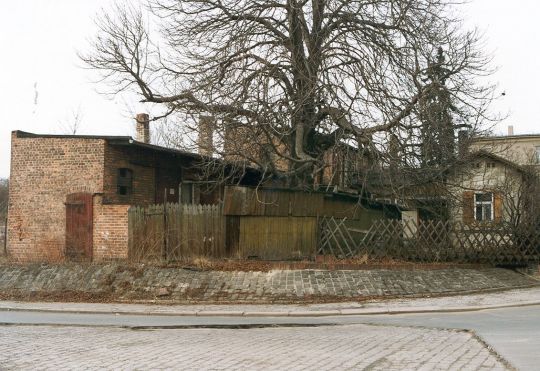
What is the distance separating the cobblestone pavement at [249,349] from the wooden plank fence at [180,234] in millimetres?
6890

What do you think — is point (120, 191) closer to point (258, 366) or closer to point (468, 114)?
point (468, 114)

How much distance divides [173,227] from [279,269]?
3816 mm

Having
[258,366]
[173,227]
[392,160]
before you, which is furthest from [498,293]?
[258,366]

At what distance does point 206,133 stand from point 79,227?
569cm

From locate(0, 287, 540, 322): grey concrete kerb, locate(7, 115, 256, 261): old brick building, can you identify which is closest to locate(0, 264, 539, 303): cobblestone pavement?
locate(0, 287, 540, 322): grey concrete kerb

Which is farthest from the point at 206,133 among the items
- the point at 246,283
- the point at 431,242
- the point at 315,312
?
the point at 431,242

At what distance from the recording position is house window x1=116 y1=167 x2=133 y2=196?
21.2 m

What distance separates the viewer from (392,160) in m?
18.6

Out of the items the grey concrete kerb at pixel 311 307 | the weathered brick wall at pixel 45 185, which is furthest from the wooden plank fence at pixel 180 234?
the weathered brick wall at pixel 45 185

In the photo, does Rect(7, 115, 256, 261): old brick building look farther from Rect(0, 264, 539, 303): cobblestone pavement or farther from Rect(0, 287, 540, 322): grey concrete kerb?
Rect(0, 287, 540, 322): grey concrete kerb

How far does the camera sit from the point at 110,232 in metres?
19.7

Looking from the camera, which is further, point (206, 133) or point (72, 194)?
point (72, 194)

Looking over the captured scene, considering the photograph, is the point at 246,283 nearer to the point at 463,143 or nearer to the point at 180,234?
the point at 180,234

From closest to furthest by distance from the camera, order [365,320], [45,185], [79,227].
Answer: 1. [365,320]
2. [79,227]
3. [45,185]
